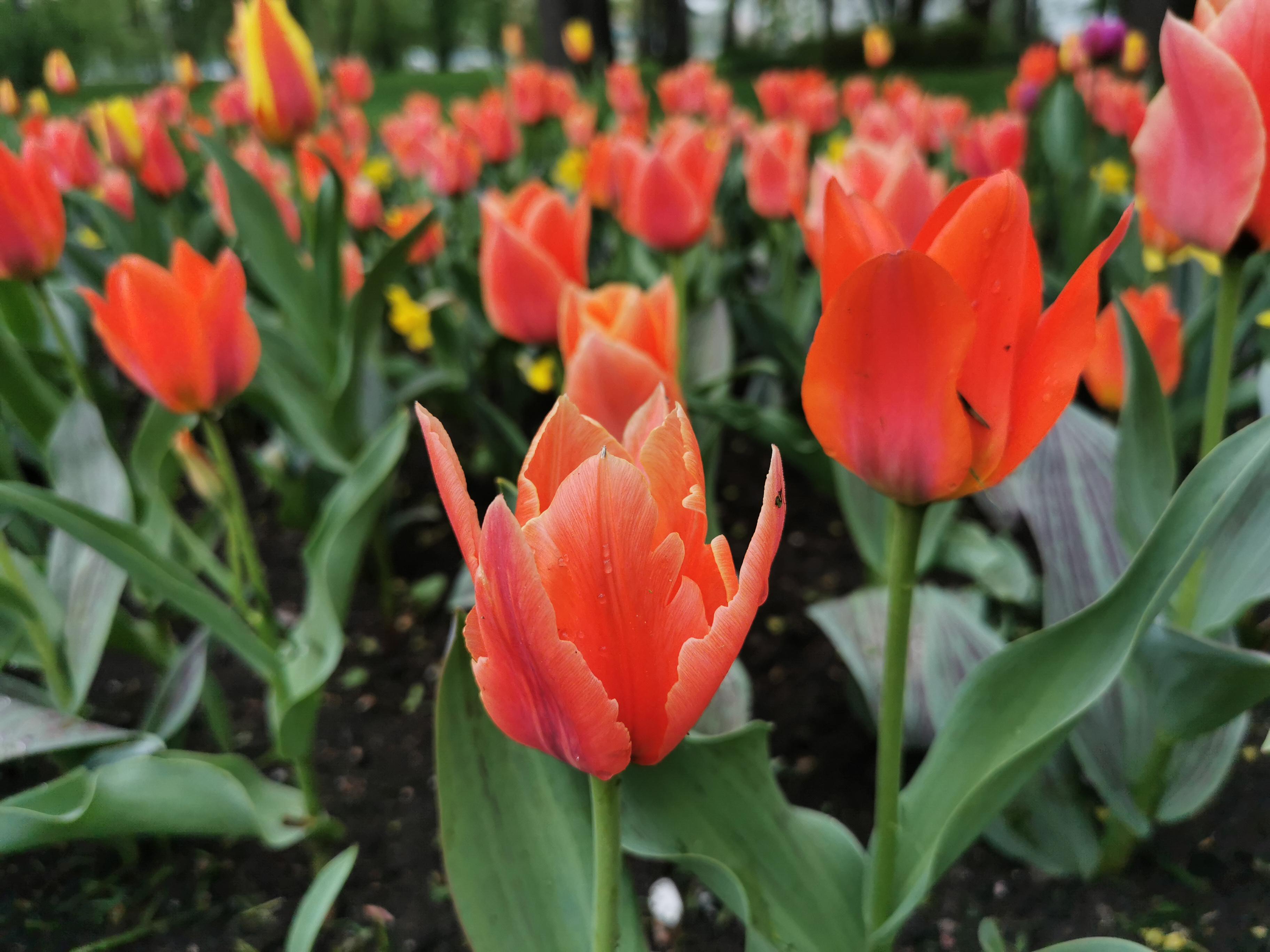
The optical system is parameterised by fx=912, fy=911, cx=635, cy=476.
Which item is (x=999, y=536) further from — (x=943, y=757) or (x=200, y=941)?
(x=200, y=941)

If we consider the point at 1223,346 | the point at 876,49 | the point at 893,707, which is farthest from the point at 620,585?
the point at 876,49

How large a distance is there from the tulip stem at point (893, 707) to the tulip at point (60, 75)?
275 centimetres

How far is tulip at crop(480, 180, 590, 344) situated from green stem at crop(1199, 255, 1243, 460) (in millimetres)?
711

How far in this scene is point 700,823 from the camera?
699mm

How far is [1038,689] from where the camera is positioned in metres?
0.67

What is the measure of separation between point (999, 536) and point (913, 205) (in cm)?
90

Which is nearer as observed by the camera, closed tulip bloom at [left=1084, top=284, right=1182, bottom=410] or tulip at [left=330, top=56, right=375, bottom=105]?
closed tulip bloom at [left=1084, top=284, right=1182, bottom=410]

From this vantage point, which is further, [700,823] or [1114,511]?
[1114,511]

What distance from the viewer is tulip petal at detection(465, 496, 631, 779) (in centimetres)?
40

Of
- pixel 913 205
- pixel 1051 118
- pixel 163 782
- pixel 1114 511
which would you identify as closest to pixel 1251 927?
pixel 1114 511

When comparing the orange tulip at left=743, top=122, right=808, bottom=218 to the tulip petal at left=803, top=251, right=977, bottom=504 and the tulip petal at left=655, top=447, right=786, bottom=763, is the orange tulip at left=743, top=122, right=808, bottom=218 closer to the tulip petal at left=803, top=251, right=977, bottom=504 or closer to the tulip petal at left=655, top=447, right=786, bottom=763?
the tulip petal at left=803, top=251, right=977, bottom=504

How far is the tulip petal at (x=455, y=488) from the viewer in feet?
1.39

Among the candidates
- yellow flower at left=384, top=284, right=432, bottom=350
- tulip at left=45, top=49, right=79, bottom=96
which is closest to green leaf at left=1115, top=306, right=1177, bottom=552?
yellow flower at left=384, top=284, right=432, bottom=350

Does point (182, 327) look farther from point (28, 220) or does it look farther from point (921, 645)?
point (921, 645)
